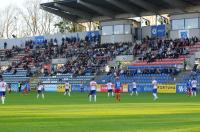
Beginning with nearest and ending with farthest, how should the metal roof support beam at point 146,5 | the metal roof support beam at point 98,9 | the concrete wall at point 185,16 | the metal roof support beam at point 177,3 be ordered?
1. the concrete wall at point 185,16
2. the metal roof support beam at point 177,3
3. the metal roof support beam at point 146,5
4. the metal roof support beam at point 98,9


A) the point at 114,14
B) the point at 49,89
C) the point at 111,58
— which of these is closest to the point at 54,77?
the point at 49,89

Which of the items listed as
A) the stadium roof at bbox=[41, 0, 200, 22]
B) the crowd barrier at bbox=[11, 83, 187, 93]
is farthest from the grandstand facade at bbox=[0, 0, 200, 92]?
the crowd barrier at bbox=[11, 83, 187, 93]

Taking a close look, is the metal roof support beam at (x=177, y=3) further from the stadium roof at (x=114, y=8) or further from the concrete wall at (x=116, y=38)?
the concrete wall at (x=116, y=38)

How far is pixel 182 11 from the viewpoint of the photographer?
77.0 metres

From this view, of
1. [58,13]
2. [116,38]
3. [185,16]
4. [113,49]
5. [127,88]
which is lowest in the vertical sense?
[127,88]

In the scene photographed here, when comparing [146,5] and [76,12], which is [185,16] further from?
[76,12]

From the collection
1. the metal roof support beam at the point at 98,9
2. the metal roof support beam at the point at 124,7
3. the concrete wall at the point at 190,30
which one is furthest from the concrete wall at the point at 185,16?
the metal roof support beam at the point at 98,9

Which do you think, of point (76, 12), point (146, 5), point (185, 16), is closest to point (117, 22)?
point (146, 5)

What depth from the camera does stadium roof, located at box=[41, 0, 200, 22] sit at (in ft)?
252

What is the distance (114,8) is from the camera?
3280 inches

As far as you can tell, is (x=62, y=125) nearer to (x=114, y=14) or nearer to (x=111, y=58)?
(x=111, y=58)

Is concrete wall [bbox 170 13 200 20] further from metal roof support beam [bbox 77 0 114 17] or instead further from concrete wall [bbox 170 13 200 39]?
metal roof support beam [bbox 77 0 114 17]

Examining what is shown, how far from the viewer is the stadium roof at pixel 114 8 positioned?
76.9 meters

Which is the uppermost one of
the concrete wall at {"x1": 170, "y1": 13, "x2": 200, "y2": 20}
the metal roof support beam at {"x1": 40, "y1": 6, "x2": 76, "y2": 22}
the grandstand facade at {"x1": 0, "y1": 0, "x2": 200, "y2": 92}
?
the metal roof support beam at {"x1": 40, "y1": 6, "x2": 76, "y2": 22}
